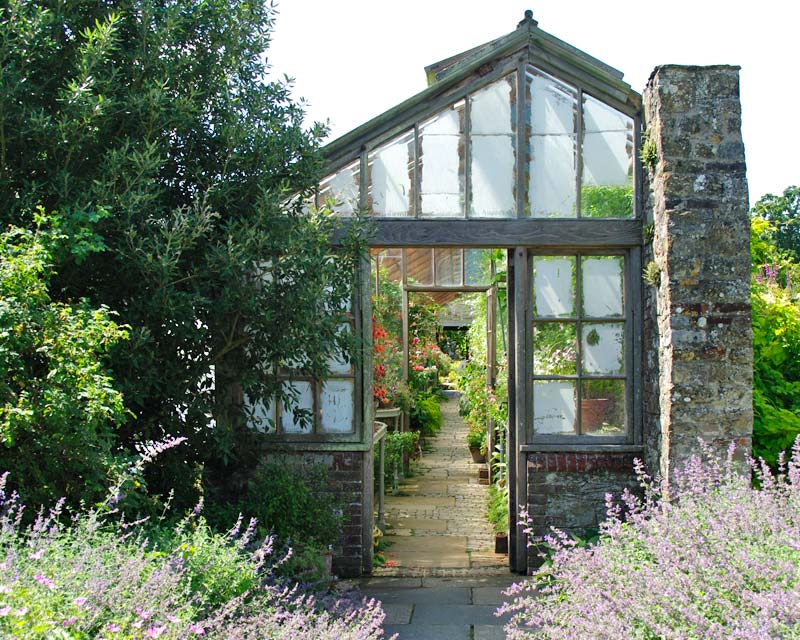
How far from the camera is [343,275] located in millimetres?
5801

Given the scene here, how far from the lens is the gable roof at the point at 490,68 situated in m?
6.29

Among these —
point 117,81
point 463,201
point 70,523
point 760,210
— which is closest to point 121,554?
point 70,523

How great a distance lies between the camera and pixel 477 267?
38.0 ft

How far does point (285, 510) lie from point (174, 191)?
232 cm

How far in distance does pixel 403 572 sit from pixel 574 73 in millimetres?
4112

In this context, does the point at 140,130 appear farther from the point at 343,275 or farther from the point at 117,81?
the point at 343,275

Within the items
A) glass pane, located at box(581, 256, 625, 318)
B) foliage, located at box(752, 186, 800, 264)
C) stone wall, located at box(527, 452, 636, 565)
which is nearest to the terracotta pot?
stone wall, located at box(527, 452, 636, 565)

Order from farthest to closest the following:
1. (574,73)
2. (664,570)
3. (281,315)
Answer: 1. (574,73)
2. (281,315)
3. (664,570)

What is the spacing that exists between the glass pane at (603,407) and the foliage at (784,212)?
106 ft

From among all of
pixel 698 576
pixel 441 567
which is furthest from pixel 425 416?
pixel 698 576

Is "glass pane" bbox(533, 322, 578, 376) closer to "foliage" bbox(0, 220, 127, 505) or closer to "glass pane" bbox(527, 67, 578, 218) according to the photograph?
"glass pane" bbox(527, 67, 578, 218)

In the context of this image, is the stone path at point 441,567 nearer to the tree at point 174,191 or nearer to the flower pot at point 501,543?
the flower pot at point 501,543

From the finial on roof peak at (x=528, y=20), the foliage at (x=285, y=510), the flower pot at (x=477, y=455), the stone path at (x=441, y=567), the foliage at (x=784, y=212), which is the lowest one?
the stone path at (x=441, y=567)

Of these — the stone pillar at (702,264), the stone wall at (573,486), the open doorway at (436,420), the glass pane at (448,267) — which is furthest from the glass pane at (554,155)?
the glass pane at (448,267)
